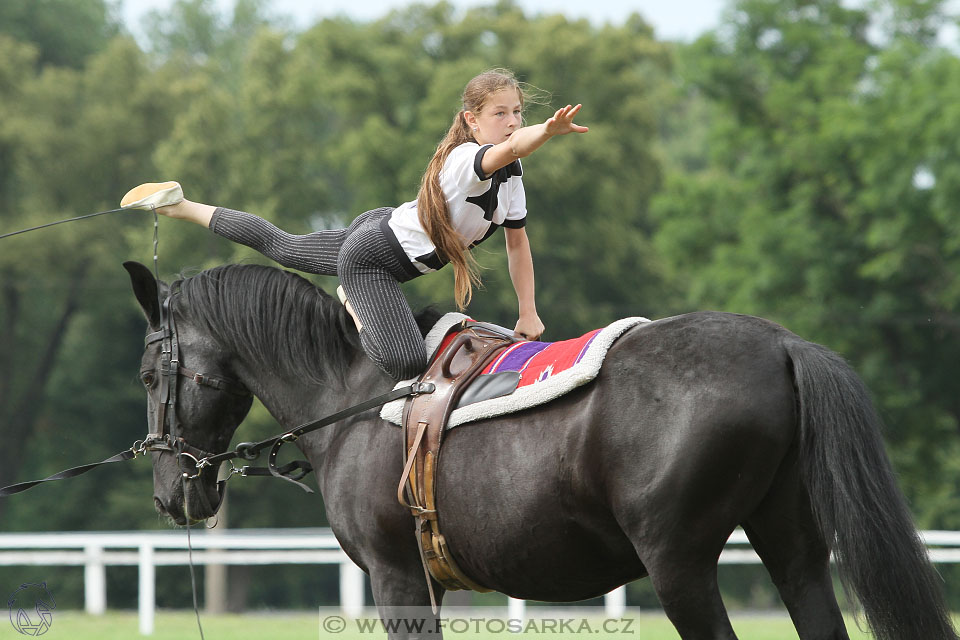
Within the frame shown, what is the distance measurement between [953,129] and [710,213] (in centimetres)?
606

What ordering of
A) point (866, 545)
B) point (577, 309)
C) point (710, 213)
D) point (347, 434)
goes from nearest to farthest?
point (866, 545)
point (347, 434)
point (710, 213)
point (577, 309)

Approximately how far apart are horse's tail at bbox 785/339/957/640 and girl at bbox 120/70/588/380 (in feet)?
4.07

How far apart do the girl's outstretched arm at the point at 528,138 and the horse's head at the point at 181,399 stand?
152 cm

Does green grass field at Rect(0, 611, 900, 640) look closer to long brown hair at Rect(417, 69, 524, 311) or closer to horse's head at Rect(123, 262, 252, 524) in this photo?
horse's head at Rect(123, 262, 252, 524)

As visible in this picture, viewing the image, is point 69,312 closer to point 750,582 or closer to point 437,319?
point 750,582

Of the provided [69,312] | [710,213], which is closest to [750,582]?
[710,213]

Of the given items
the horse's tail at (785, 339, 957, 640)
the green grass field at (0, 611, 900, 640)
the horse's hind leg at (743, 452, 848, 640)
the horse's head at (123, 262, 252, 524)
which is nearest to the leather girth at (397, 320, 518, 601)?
the horse's head at (123, 262, 252, 524)

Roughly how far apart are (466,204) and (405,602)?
1486 mm

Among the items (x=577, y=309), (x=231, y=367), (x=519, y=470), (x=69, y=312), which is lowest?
(x=519, y=470)

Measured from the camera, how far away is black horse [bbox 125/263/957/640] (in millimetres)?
3330

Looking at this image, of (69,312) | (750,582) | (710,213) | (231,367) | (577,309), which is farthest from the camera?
(750,582)

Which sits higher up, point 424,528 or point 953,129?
point 953,129

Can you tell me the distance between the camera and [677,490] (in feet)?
11.0

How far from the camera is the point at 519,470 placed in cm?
368
